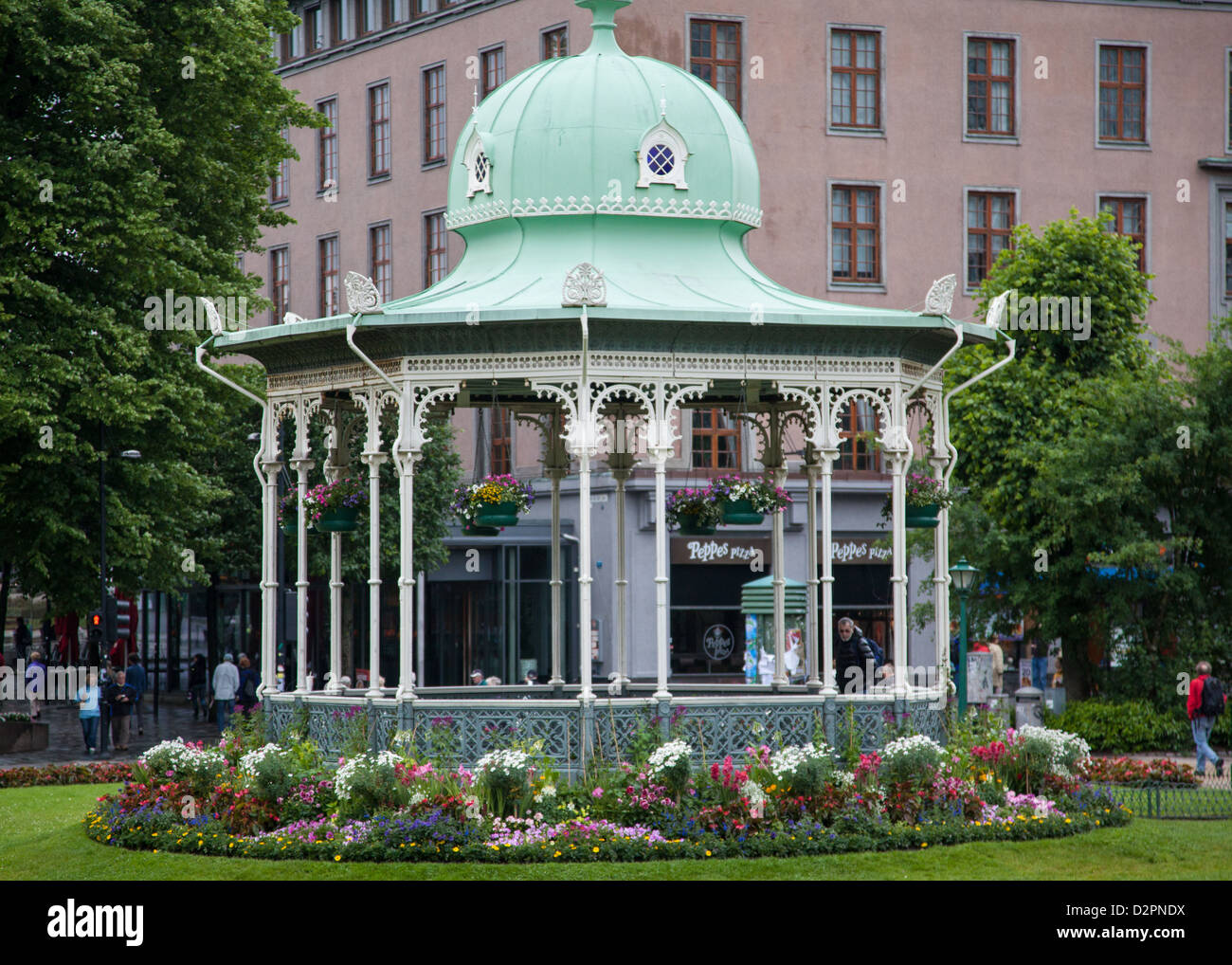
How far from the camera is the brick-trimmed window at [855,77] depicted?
158ft

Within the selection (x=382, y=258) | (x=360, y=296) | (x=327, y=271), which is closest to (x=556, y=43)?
(x=382, y=258)

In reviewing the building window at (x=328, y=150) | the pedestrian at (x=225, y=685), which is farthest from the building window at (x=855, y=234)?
the pedestrian at (x=225, y=685)

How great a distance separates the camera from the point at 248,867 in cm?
1616

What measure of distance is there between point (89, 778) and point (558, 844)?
12475 mm

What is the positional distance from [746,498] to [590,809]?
4575mm

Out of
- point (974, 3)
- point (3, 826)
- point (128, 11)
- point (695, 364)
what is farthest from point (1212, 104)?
point (3, 826)

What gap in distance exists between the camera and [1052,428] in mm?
34094

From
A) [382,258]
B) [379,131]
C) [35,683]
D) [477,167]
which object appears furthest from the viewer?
[379,131]

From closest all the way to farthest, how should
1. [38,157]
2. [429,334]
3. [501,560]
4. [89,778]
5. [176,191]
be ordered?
[429,334]
[89,778]
[38,157]
[176,191]
[501,560]

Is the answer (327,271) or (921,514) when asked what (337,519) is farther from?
(327,271)

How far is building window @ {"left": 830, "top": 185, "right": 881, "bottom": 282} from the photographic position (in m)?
48.3

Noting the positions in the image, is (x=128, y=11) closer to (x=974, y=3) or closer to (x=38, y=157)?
(x=38, y=157)

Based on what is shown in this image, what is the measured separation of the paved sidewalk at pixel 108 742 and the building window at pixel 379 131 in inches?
640

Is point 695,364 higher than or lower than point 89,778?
higher
